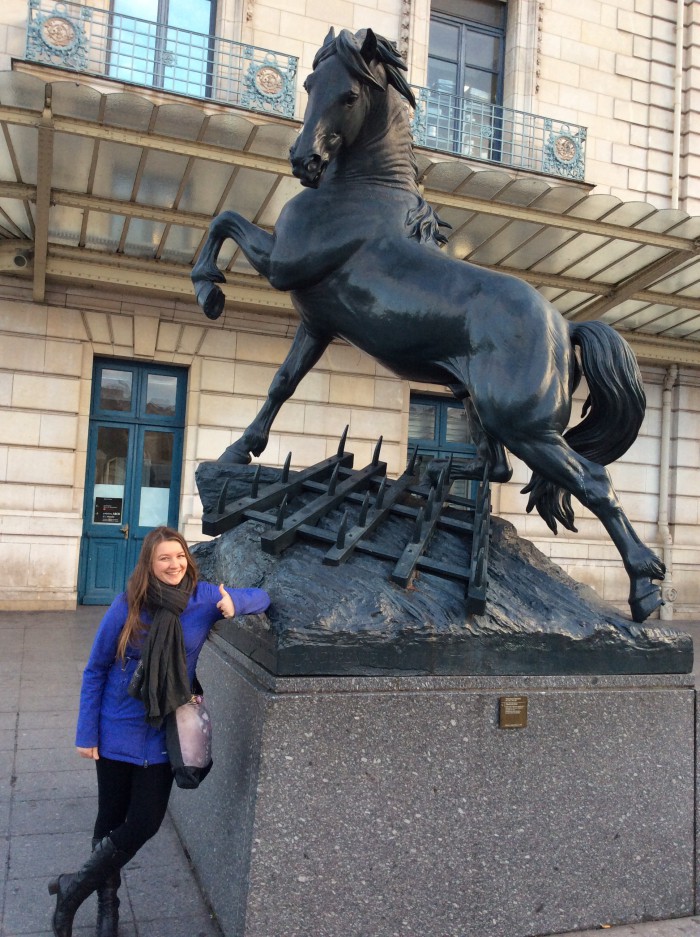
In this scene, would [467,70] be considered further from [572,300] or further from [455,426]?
[455,426]

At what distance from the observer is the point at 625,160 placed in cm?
1387

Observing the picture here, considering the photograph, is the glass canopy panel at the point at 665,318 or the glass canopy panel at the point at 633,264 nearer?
the glass canopy panel at the point at 633,264

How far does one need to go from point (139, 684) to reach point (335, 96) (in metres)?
2.19

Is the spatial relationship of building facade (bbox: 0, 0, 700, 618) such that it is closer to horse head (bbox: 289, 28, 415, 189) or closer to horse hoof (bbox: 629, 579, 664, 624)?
horse head (bbox: 289, 28, 415, 189)

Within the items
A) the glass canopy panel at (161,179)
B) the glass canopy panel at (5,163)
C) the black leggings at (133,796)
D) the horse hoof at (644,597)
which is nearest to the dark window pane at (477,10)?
the glass canopy panel at (161,179)

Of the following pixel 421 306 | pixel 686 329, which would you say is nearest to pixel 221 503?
pixel 421 306

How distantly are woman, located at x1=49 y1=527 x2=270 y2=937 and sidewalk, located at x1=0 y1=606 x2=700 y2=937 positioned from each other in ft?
0.89

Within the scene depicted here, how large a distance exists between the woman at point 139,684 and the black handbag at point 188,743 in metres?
0.05

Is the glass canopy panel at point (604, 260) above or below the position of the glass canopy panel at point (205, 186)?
below

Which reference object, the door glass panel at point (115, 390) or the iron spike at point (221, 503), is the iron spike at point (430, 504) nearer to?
the iron spike at point (221, 503)

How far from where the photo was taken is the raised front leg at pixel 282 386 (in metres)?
3.55

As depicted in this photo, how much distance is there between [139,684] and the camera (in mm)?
2355

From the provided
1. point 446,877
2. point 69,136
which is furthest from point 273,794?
point 69,136

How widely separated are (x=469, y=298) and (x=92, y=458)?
9483 millimetres
